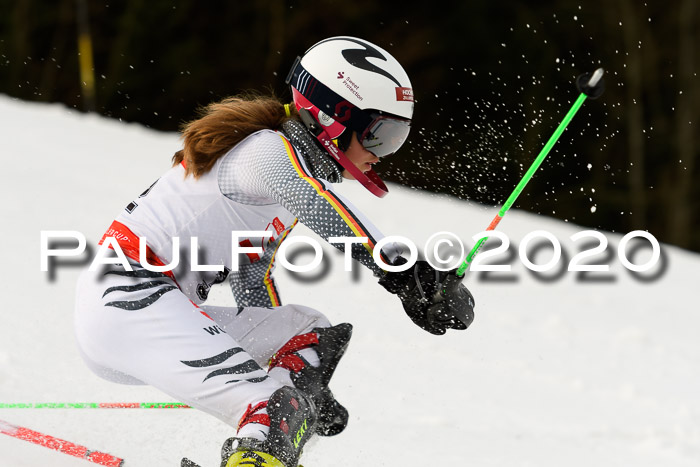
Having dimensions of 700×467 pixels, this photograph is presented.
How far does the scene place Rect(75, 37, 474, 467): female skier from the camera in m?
2.83

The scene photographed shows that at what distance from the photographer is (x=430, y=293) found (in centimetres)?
285

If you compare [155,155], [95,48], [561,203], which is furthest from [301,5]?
[155,155]

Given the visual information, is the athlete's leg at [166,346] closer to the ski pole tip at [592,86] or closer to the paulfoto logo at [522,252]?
the paulfoto logo at [522,252]

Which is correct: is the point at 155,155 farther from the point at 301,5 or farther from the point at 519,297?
→ the point at 301,5

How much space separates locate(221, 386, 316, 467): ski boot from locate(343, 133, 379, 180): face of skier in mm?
825

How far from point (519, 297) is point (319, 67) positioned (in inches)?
172

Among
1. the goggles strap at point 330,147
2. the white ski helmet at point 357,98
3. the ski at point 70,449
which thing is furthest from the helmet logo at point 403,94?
the ski at point 70,449

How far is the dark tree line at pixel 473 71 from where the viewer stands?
1798cm

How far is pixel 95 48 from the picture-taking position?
66.8 feet

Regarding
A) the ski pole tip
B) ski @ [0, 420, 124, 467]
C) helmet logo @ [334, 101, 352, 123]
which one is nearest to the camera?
the ski pole tip

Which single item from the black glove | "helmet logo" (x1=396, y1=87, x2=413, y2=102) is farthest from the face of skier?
the black glove

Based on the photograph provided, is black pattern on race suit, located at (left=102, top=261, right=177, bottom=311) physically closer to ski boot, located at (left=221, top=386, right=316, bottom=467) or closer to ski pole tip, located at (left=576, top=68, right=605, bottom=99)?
ski boot, located at (left=221, top=386, right=316, bottom=467)

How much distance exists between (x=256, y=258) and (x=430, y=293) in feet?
3.11

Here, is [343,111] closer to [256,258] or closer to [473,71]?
[256,258]
